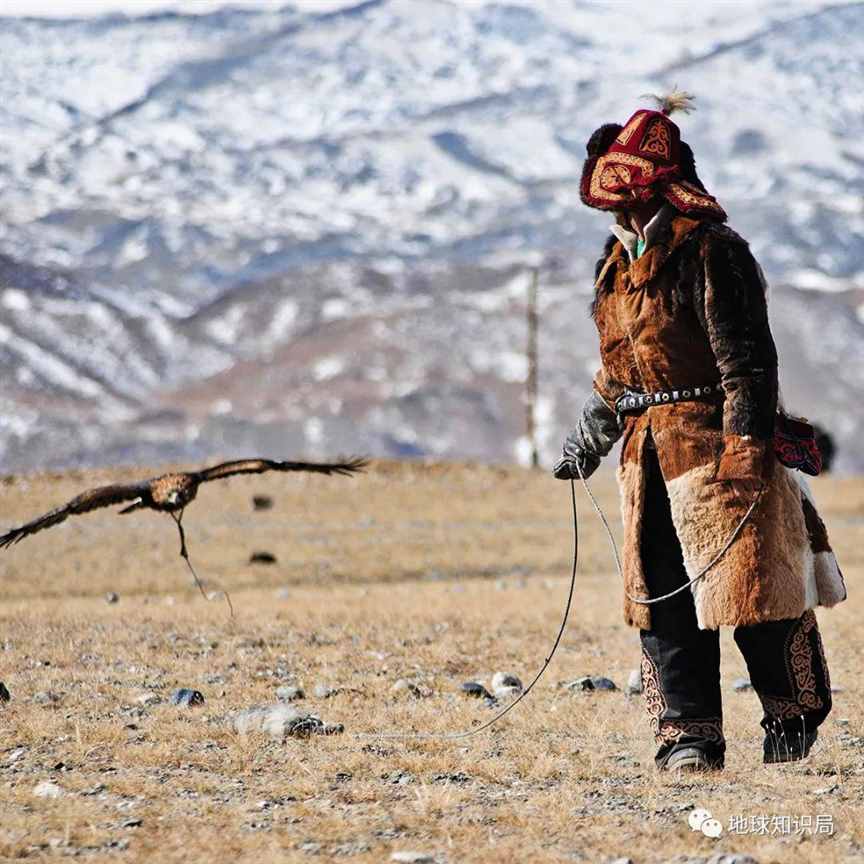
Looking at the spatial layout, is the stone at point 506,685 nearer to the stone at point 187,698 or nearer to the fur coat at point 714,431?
the stone at point 187,698

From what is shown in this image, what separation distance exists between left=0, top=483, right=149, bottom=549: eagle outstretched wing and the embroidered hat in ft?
7.52

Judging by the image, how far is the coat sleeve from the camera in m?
5.95

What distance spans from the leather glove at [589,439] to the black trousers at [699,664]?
43cm

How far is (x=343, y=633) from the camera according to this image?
34.8ft

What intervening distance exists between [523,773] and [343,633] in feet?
15.0

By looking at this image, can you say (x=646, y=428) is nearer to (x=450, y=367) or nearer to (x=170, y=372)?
(x=450, y=367)

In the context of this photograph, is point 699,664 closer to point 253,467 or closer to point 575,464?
point 575,464

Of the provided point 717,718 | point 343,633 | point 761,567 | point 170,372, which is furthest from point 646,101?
point 170,372

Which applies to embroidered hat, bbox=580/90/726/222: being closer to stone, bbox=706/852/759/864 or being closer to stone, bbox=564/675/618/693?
stone, bbox=706/852/759/864

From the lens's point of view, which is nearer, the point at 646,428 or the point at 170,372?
the point at 646,428

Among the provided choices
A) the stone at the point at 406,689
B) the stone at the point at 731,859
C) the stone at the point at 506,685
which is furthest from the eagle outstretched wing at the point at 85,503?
the stone at the point at 731,859

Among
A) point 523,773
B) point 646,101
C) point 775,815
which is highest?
point 646,101

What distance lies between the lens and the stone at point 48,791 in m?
5.47

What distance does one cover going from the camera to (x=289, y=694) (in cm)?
794
